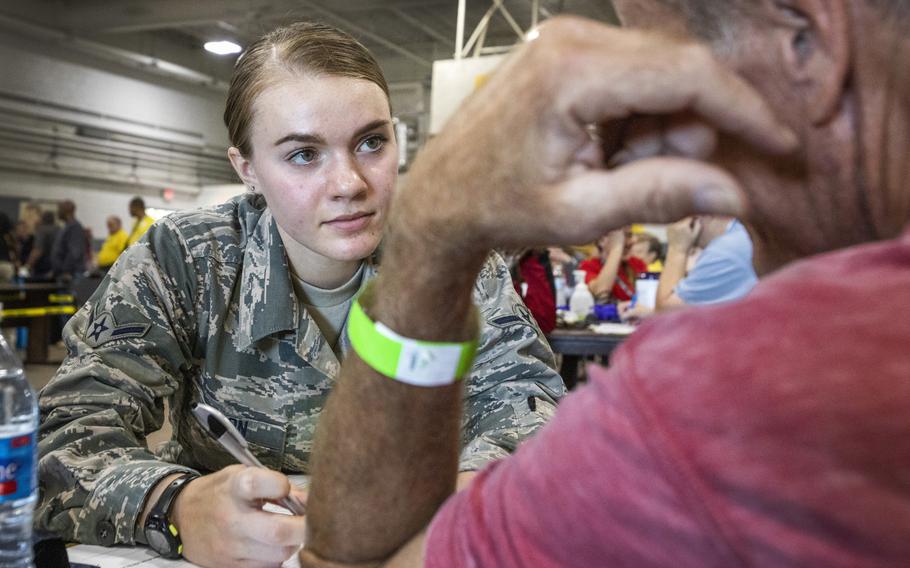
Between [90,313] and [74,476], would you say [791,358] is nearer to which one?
[74,476]

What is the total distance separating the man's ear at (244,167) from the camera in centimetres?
190

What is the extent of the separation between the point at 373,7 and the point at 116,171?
23.2 ft

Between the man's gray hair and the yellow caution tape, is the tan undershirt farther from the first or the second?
the yellow caution tape

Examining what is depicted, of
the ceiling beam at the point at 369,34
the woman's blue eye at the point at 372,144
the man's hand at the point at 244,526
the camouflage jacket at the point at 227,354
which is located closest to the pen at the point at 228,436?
the man's hand at the point at 244,526

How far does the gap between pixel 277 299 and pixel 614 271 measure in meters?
4.36

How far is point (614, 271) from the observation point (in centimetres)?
584

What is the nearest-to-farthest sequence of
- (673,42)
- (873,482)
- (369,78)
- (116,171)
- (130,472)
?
(873,482) → (673,42) → (130,472) → (369,78) → (116,171)

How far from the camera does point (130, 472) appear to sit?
1.31 meters

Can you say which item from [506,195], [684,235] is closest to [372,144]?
[506,195]

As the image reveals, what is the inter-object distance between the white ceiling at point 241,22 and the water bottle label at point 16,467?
9016 millimetres

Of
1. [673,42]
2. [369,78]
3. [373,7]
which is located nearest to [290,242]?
[369,78]

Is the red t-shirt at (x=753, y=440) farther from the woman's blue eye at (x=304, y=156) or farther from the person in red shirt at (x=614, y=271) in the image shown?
the person in red shirt at (x=614, y=271)

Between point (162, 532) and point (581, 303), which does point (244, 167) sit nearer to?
point (162, 532)

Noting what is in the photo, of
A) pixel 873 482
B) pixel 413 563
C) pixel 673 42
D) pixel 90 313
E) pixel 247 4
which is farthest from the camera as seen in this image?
pixel 247 4
